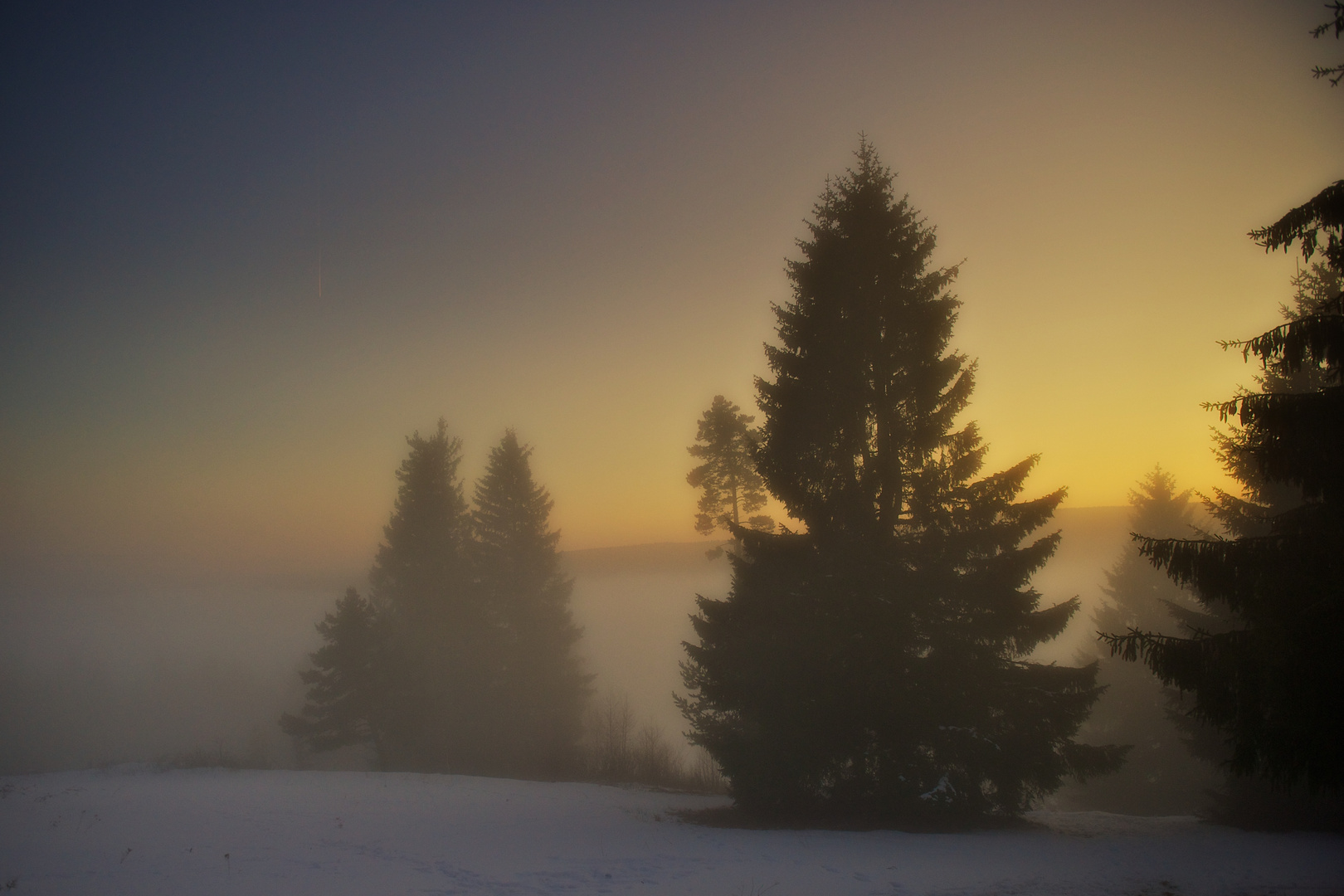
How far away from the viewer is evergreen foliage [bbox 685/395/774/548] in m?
22.4

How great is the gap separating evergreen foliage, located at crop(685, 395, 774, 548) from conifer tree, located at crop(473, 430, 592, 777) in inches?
438

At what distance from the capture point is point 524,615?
92.3ft

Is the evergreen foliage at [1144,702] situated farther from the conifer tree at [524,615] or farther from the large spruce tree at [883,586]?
the conifer tree at [524,615]

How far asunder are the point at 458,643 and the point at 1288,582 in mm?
28635

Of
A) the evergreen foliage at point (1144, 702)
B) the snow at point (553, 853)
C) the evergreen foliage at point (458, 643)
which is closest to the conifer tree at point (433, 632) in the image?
the evergreen foliage at point (458, 643)

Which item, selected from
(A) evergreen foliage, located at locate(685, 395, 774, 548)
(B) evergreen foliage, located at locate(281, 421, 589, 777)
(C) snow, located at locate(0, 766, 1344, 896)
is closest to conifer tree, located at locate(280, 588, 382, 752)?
(B) evergreen foliage, located at locate(281, 421, 589, 777)

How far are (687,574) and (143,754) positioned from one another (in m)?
61.0

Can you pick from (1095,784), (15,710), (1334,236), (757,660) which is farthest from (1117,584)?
(15,710)

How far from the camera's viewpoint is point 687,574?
84.8m

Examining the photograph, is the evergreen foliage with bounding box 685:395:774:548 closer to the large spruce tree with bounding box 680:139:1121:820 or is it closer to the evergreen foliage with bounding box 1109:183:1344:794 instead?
the large spruce tree with bounding box 680:139:1121:820

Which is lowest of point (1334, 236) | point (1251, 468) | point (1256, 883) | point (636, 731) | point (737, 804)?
point (636, 731)

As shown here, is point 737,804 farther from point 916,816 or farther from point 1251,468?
point 1251,468

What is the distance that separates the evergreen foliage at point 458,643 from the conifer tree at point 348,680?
0.06 meters

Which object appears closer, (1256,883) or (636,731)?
(1256,883)
